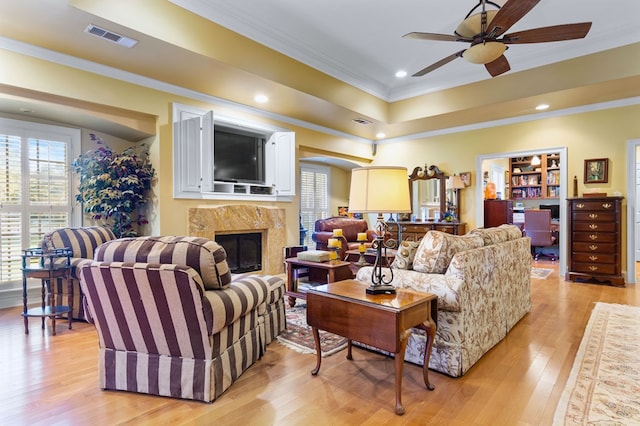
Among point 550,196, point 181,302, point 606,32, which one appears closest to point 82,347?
point 181,302

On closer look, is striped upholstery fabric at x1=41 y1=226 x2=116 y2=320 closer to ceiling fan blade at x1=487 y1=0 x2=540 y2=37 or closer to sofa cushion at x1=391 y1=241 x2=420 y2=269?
sofa cushion at x1=391 y1=241 x2=420 y2=269

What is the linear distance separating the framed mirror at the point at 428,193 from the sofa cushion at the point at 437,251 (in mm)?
4394

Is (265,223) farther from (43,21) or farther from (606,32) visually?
(606,32)

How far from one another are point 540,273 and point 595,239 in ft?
3.75

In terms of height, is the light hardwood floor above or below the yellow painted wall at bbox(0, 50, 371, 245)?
below

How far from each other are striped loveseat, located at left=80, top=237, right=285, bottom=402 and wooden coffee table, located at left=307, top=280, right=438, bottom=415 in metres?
0.55

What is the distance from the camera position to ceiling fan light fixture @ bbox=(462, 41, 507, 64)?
3047mm

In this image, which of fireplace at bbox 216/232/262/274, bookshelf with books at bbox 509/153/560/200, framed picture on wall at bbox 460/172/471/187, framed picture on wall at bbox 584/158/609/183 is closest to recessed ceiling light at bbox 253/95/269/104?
fireplace at bbox 216/232/262/274

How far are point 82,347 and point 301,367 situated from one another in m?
1.90

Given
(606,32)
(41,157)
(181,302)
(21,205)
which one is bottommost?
(181,302)

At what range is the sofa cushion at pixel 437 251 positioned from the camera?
8.12ft

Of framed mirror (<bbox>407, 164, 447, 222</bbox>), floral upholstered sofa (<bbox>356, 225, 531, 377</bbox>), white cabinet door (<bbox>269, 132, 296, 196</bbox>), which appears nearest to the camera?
floral upholstered sofa (<bbox>356, 225, 531, 377</bbox>)

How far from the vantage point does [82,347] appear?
2.85 meters

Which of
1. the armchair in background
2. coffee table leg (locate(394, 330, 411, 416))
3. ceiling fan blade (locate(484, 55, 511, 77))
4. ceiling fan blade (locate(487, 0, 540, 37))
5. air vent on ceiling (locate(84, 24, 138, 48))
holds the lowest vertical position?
coffee table leg (locate(394, 330, 411, 416))
